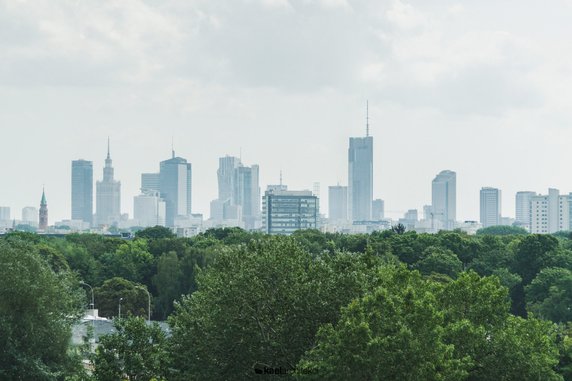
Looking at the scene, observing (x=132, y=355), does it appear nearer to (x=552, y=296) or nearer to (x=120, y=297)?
(x=552, y=296)

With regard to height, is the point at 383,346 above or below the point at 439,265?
below

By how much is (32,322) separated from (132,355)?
245 inches

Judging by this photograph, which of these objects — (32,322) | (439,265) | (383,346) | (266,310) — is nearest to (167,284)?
(439,265)

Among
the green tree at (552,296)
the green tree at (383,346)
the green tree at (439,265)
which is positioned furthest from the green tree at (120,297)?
the green tree at (383,346)

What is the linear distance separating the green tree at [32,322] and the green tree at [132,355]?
13.4 ft

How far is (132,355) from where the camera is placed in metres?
40.8

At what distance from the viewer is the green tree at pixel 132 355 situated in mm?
40500

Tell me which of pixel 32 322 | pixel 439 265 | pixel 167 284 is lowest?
pixel 167 284

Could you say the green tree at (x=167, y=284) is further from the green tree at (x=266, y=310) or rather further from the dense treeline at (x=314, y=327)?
the green tree at (x=266, y=310)

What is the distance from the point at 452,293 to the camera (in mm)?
40844

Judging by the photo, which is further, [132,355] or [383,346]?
[132,355]

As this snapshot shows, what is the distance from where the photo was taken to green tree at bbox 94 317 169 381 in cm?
4050

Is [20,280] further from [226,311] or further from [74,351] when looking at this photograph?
[226,311]

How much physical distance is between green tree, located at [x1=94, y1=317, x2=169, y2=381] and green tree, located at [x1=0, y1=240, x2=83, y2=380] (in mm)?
4089
